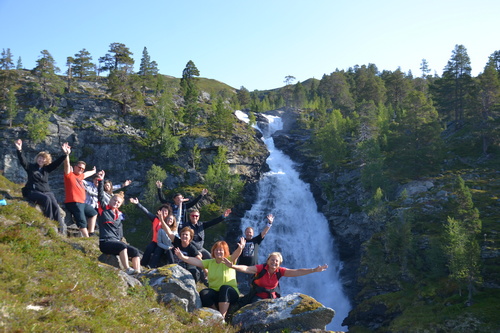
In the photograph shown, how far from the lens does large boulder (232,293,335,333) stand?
7547 millimetres

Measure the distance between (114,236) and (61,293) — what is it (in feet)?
12.4

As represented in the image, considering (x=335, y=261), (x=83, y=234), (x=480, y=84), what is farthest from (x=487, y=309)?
(x=480, y=84)

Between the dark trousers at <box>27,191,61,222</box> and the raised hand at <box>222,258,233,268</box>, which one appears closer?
the raised hand at <box>222,258,233,268</box>

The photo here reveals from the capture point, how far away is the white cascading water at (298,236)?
4372 centimetres

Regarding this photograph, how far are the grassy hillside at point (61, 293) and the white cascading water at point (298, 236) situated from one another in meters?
36.9

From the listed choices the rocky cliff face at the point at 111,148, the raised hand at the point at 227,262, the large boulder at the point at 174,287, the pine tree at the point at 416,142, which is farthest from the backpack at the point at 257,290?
the rocky cliff face at the point at 111,148

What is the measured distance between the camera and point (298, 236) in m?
51.8

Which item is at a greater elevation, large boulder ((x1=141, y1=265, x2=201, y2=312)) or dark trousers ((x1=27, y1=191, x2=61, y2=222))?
dark trousers ((x1=27, y1=191, x2=61, y2=222))

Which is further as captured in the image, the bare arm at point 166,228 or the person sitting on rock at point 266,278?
the bare arm at point 166,228

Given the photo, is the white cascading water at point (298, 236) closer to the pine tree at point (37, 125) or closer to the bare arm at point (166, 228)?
the bare arm at point (166, 228)

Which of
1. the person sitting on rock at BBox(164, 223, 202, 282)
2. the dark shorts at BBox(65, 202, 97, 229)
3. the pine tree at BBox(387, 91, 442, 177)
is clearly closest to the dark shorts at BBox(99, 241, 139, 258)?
the person sitting on rock at BBox(164, 223, 202, 282)

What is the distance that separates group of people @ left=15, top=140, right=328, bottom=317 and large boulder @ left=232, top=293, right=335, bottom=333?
2.36 ft

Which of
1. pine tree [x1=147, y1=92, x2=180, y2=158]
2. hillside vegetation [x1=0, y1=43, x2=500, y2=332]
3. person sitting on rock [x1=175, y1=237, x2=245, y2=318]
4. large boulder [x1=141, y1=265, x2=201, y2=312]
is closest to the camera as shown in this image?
large boulder [x1=141, y1=265, x2=201, y2=312]

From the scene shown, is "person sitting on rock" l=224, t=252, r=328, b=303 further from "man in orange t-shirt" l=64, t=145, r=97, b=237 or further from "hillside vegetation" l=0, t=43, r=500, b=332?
"man in orange t-shirt" l=64, t=145, r=97, b=237
